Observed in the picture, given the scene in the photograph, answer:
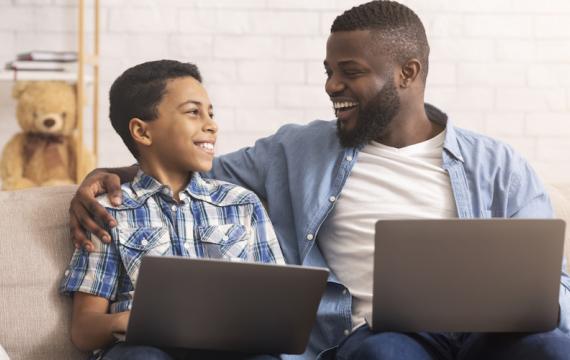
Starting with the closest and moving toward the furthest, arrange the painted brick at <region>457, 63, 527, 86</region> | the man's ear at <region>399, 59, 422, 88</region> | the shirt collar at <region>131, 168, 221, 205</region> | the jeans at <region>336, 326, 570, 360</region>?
the jeans at <region>336, 326, 570, 360</region>
the shirt collar at <region>131, 168, 221, 205</region>
the man's ear at <region>399, 59, 422, 88</region>
the painted brick at <region>457, 63, 527, 86</region>

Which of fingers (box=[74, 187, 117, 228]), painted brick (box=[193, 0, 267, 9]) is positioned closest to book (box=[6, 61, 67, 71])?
painted brick (box=[193, 0, 267, 9])

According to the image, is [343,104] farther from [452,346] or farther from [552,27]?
[552,27]

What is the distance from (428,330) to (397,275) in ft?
0.40

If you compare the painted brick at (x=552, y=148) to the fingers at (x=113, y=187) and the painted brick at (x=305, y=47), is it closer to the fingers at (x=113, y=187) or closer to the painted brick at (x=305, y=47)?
the painted brick at (x=305, y=47)

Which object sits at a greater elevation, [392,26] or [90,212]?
[392,26]

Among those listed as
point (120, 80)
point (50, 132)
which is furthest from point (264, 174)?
point (50, 132)

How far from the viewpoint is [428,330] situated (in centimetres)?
159

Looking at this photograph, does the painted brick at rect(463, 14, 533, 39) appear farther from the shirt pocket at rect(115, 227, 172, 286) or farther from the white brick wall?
the shirt pocket at rect(115, 227, 172, 286)

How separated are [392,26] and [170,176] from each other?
0.59 m

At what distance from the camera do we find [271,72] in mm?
3600

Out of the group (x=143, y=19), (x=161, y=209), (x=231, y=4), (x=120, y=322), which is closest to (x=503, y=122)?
(x=231, y=4)

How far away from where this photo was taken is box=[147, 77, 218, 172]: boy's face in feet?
6.19

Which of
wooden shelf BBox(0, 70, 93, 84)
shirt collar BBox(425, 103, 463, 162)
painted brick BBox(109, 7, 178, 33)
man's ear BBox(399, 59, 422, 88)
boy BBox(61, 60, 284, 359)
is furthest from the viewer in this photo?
painted brick BBox(109, 7, 178, 33)

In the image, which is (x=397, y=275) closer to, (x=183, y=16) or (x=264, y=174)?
(x=264, y=174)
